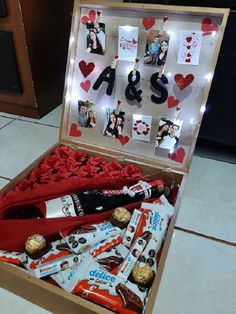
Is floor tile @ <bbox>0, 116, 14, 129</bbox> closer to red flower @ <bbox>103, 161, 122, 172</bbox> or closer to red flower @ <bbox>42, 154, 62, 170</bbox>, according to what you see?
red flower @ <bbox>42, 154, 62, 170</bbox>

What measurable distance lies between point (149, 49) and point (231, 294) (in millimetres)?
579

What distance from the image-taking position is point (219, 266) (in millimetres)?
615

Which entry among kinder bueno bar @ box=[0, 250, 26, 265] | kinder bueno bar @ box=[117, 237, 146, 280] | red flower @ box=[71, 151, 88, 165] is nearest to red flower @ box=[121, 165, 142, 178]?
red flower @ box=[71, 151, 88, 165]

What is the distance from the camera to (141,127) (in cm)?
77

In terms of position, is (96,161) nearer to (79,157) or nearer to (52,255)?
(79,157)

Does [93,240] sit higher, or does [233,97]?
[233,97]

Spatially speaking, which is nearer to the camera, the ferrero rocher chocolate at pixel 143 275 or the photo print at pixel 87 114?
the ferrero rocher chocolate at pixel 143 275

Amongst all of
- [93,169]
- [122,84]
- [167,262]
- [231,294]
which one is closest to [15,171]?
[93,169]

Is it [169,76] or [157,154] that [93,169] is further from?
[169,76]

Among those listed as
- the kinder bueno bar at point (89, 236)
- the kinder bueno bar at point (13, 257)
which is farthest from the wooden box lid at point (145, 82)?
the kinder bueno bar at point (13, 257)

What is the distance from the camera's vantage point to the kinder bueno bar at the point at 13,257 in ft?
1.72

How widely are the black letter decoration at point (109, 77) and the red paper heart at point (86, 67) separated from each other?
0.11 feet

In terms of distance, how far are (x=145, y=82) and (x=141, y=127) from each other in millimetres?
118

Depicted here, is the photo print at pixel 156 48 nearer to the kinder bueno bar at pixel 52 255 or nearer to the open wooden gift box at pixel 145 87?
the open wooden gift box at pixel 145 87
